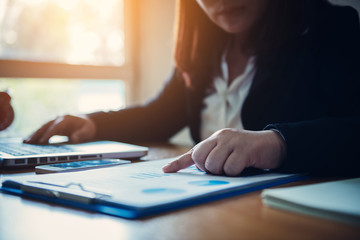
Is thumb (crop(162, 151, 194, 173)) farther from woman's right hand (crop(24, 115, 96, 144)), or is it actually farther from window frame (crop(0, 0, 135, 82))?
window frame (crop(0, 0, 135, 82))

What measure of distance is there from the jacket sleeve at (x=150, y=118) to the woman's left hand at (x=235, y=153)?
2.34ft

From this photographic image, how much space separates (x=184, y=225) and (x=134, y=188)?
0.41 ft

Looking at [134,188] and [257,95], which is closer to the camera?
[134,188]

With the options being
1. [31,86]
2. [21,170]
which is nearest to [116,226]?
[21,170]

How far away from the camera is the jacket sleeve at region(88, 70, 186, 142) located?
4.30 ft

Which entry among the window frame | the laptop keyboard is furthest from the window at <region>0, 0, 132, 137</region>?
the laptop keyboard

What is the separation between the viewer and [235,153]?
0.59 metres

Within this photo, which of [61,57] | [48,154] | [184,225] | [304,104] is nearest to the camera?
[184,225]

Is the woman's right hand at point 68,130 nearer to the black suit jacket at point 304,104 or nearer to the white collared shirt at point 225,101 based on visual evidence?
the black suit jacket at point 304,104

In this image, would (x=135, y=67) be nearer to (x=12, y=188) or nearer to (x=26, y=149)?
(x=26, y=149)

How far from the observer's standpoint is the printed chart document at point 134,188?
44 cm

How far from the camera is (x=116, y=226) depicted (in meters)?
0.40

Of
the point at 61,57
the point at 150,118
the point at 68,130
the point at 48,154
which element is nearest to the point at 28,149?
the point at 48,154

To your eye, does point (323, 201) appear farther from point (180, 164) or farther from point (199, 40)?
point (199, 40)
